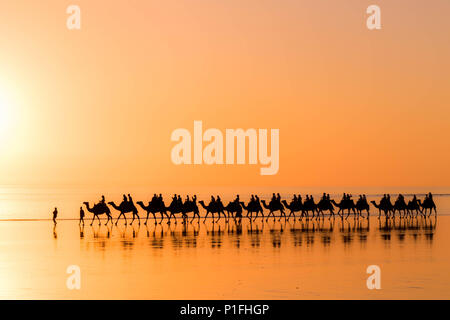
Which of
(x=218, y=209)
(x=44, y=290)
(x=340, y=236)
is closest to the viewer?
(x=44, y=290)

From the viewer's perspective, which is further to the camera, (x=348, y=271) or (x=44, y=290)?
(x=348, y=271)

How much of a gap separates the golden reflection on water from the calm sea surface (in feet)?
0.07

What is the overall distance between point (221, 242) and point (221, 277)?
945 cm

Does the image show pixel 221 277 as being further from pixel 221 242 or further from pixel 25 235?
pixel 25 235

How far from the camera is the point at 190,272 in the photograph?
62.7 feet

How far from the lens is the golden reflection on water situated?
643 inches

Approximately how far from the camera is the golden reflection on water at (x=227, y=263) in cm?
1634

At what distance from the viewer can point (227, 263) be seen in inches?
827

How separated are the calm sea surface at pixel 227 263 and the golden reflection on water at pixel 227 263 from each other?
0.9 inches

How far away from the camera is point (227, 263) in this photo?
827 inches

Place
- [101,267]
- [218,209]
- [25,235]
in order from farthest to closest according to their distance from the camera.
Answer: [218,209], [25,235], [101,267]

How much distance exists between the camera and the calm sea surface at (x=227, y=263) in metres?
16.3
